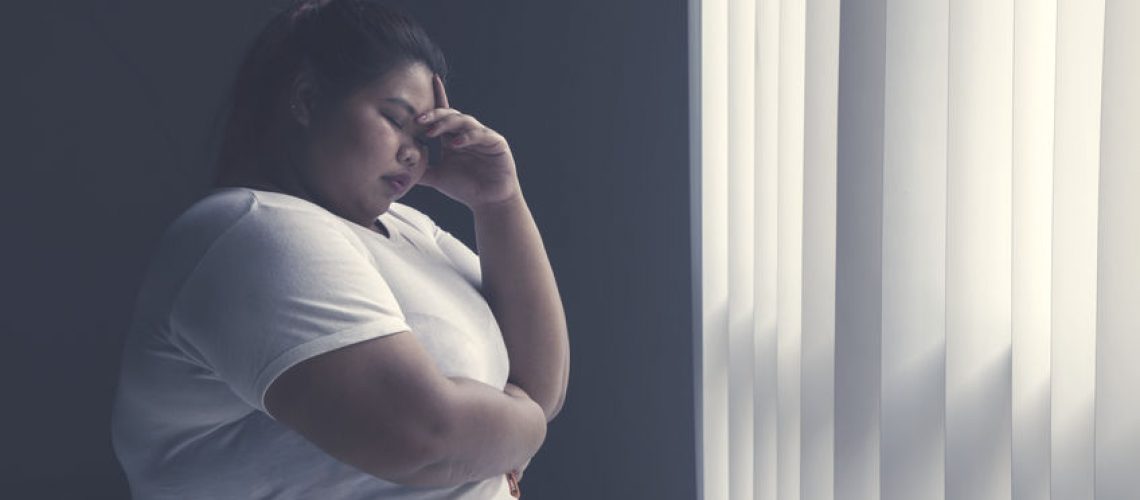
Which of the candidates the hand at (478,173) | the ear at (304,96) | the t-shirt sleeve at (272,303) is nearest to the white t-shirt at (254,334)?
the t-shirt sleeve at (272,303)

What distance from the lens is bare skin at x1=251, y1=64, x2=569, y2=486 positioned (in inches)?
32.6

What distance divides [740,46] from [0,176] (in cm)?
144

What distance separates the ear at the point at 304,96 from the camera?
3.40 feet

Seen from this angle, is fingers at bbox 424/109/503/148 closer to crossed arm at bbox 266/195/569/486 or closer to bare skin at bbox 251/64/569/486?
bare skin at bbox 251/64/569/486

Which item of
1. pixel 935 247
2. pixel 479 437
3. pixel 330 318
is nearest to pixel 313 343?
pixel 330 318

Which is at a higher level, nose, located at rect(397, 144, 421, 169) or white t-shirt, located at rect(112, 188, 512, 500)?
nose, located at rect(397, 144, 421, 169)

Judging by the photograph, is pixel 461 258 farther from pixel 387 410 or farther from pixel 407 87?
pixel 387 410

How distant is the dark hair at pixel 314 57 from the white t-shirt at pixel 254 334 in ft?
0.50

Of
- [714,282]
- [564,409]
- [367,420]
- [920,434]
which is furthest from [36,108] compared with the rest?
[920,434]

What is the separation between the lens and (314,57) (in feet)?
A: 3.42

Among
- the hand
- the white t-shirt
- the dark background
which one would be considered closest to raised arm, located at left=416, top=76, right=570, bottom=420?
the hand

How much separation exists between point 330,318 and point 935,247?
63 centimetres

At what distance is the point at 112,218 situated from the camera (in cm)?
201

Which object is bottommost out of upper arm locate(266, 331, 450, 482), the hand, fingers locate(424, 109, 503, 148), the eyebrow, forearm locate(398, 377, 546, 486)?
forearm locate(398, 377, 546, 486)
